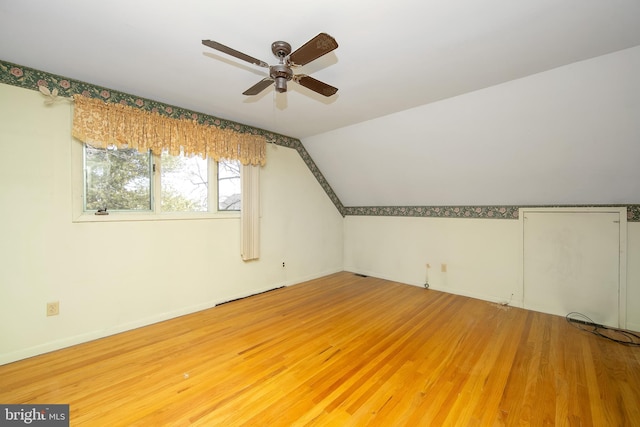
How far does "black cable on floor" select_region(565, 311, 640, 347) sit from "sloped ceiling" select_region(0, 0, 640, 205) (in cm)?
272

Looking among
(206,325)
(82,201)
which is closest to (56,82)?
(82,201)

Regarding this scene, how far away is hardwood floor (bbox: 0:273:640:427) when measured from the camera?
162 centimetres

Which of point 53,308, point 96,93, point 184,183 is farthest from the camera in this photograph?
point 184,183

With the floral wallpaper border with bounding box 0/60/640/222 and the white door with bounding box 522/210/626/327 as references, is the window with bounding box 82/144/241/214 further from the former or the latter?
the white door with bounding box 522/210/626/327

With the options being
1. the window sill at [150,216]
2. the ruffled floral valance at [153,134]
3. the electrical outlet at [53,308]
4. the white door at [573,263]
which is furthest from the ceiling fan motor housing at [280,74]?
the white door at [573,263]

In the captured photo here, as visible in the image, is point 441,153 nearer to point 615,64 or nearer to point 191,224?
point 615,64

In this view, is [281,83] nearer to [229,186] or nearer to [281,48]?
[281,48]

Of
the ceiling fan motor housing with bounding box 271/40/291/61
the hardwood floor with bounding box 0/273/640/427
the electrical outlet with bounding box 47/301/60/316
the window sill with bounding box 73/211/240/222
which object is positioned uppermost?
the ceiling fan motor housing with bounding box 271/40/291/61

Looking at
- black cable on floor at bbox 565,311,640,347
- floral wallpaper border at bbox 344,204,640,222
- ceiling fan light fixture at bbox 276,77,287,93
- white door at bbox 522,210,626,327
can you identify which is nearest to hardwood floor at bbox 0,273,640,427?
black cable on floor at bbox 565,311,640,347

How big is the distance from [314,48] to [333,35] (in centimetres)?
46

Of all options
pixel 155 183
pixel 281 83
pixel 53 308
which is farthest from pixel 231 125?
pixel 53 308

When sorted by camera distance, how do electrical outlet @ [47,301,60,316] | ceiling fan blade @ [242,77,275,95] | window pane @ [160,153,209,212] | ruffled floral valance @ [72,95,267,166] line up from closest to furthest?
ceiling fan blade @ [242,77,275,95] < electrical outlet @ [47,301,60,316] < ruffled floral valance @ [72,95,267,166] < window pane @ [160,153,209,212]

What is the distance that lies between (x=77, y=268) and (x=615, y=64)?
198 inches

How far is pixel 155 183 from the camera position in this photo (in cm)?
293
